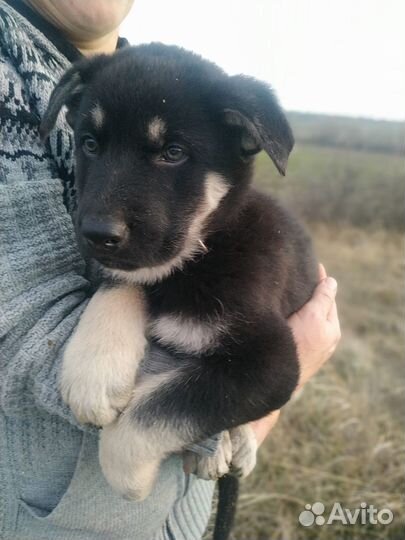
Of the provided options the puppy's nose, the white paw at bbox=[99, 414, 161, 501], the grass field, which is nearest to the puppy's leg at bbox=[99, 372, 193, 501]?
the white paw at bbox=[99, 414, 161, 501]

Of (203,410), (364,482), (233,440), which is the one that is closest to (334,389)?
(364,482)

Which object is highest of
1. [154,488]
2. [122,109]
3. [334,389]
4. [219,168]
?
[122,109]

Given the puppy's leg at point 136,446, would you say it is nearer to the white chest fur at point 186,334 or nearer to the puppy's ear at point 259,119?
the white chest fur at point 186,334

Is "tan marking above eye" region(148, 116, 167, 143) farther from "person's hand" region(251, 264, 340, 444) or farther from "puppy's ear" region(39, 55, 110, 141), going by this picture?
"person's hand" region(251, 264, 340, 444)

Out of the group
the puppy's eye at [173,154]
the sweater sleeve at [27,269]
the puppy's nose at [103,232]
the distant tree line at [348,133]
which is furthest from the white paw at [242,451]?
the distant tree line at [348,133]

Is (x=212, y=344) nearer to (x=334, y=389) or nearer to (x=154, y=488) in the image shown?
(x=154, y=488)

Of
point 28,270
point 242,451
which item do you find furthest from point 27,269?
point 242,451
